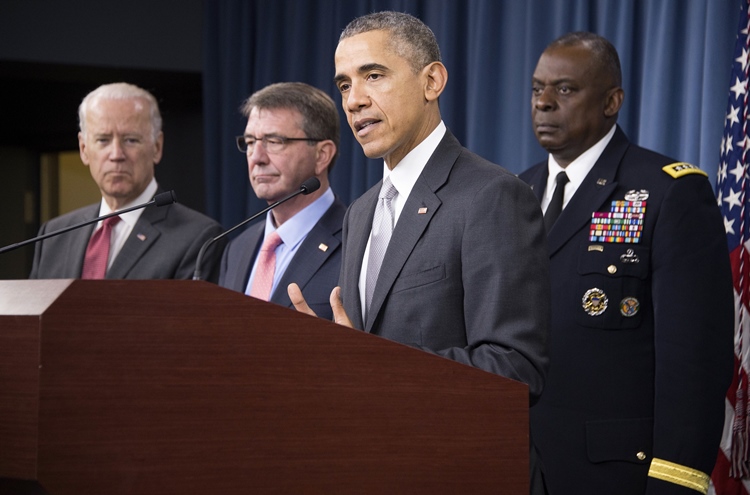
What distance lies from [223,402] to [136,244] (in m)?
2.00

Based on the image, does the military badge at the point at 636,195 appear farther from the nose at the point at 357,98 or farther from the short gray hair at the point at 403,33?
the nose at the point at 357,98

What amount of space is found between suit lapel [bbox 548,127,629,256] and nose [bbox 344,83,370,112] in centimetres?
89

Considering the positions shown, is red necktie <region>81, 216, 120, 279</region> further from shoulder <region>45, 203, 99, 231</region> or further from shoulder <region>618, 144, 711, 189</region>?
shoulder <region>618, 144, 711, 189</region>

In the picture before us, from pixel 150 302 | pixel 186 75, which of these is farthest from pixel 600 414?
pixel 186 75

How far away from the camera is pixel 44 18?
544cm

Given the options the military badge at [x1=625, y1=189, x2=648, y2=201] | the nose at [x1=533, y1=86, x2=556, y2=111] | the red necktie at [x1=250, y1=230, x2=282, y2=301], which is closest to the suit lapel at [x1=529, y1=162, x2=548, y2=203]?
the nose at [x1=533, y1=86, x2=556, y2=111]

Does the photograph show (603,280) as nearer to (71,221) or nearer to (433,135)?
(433,135)

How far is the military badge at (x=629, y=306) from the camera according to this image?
2402 mm

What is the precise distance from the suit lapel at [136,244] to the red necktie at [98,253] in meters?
0.07

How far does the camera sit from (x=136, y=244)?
3127mm

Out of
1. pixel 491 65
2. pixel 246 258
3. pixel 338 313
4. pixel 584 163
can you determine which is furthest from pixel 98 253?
pixel 491 65

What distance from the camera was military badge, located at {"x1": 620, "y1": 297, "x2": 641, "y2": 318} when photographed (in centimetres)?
240

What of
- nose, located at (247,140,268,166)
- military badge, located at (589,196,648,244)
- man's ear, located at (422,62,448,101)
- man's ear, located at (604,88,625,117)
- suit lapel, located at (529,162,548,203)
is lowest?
military badge, located at (589,196,648,244)

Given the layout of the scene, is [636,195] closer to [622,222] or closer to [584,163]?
[622,222]
